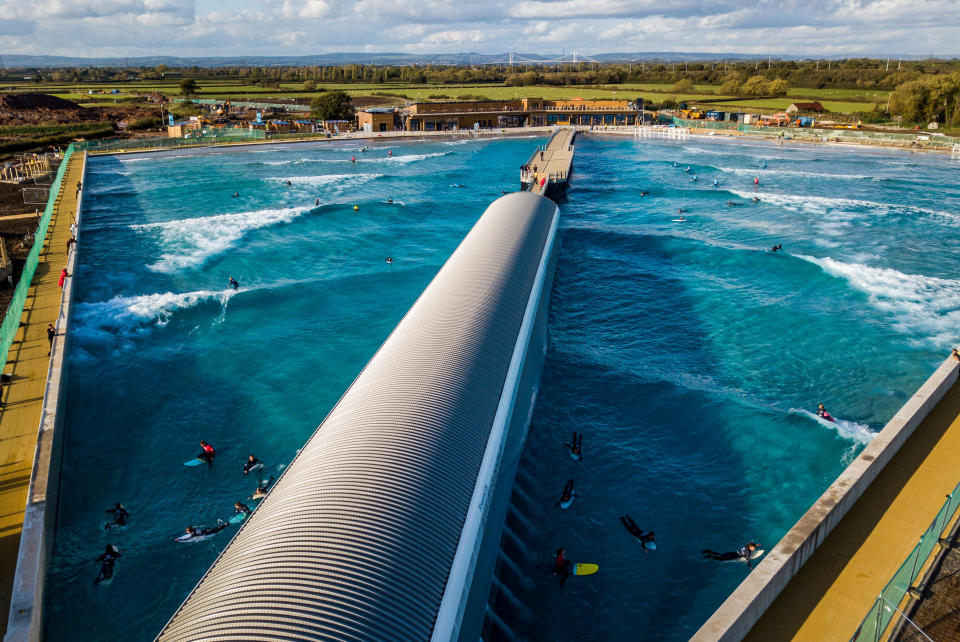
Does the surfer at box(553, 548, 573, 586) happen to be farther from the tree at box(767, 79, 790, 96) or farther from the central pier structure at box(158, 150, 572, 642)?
the tree at box(767, 79, 790, 96)

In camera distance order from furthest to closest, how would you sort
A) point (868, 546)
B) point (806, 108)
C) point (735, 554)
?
point (806, 108) → point (735, 554) → point (868, 546)

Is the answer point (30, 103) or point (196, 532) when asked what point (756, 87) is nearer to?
point (30, 103)

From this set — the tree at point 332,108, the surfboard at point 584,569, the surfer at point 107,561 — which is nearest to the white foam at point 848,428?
the surfboard at point 584,569

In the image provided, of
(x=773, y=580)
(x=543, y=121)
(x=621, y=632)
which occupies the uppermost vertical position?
(x=543, y=121)

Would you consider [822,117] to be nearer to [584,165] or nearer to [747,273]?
[584,165]

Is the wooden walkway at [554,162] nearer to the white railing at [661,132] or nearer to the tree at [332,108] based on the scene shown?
the white railing at [661,132]

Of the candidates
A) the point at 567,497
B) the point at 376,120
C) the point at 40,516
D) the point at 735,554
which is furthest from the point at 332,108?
the point at 735,554

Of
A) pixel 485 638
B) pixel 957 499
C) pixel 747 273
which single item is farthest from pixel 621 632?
pixel 747 273
